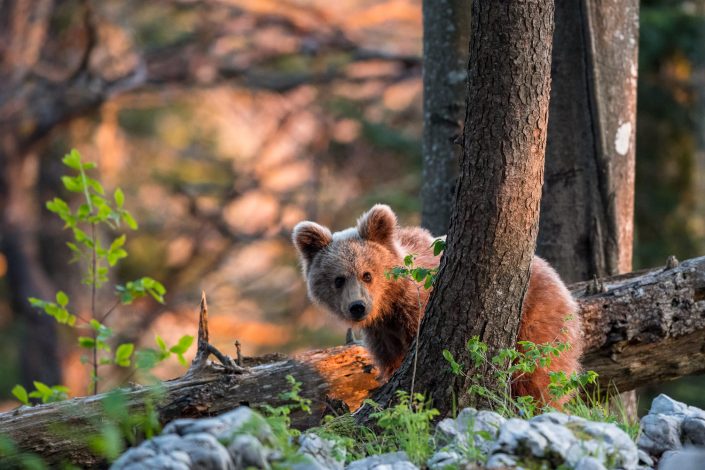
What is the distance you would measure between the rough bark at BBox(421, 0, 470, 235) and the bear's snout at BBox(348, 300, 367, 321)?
1146 millimetres

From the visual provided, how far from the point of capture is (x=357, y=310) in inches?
259

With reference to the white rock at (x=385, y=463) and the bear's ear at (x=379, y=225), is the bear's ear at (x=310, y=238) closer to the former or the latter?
the bear's ear at (x=379, y=225)

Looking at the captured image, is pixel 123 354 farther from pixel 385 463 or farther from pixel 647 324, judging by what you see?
pixel 647 324

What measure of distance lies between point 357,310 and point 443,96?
1966mm

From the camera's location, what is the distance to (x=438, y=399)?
486 cm

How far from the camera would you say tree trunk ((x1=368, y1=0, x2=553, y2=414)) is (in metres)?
4.68

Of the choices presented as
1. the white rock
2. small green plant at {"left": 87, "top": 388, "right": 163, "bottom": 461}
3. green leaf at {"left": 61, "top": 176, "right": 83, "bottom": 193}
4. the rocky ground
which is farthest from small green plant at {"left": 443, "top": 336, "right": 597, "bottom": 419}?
green leaf at {"left": 61, "top": 176, "right": 83, "bottom": 193}

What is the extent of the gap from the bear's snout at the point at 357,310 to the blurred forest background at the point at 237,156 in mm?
8388

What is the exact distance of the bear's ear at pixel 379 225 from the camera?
704 centimetres

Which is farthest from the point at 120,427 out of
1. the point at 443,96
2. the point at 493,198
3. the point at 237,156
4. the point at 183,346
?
the point at 237,156

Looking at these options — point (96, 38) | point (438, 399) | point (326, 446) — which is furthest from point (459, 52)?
point (96, 38)

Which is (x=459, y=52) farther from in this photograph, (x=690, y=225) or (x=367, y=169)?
(x=367, y=169)

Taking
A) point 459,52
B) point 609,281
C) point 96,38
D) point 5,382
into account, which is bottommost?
point 5,382

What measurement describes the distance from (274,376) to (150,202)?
15.1 m
